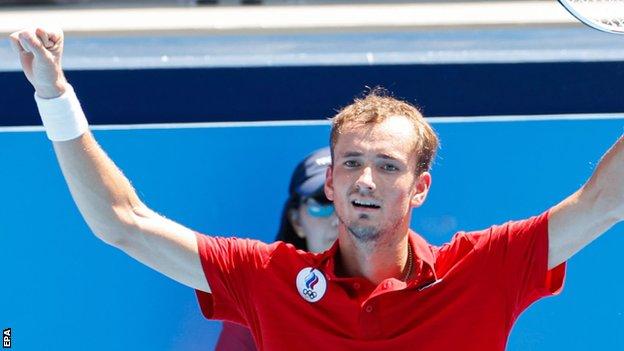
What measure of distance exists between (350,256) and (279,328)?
0.59 feet

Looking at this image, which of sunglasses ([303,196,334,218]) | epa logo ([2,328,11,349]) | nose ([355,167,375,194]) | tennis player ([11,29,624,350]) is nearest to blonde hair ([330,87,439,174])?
tennis player ([11,29,624,350])

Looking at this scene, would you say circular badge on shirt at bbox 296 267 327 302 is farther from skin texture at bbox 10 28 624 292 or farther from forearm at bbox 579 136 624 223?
forearm at bbox 579 136 624 223

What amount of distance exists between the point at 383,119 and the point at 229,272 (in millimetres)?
382

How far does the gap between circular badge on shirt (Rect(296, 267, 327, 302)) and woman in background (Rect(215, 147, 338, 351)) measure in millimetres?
579

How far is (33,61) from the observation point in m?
1.87

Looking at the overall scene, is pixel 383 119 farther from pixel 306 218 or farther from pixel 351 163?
pixel 306 218

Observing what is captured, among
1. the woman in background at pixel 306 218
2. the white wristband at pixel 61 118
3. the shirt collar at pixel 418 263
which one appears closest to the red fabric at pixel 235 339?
the woman in background at pixel 306 218

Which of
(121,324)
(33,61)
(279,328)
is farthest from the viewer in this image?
(121,324)

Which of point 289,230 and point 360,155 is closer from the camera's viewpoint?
point 360,155

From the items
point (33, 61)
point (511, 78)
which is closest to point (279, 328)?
point (33, 61)

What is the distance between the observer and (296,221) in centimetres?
268

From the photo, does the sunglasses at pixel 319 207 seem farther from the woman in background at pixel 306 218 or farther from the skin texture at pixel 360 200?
the skin texture at pixel 360 200

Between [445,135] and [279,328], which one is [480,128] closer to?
[445,135]

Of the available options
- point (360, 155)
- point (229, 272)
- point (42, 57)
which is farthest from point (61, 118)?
point (360, 155)
